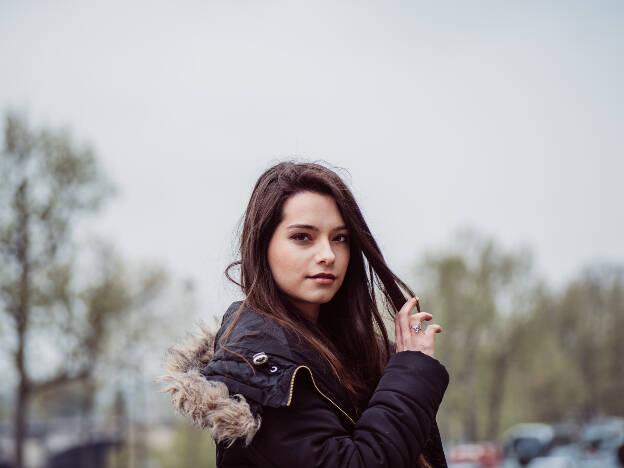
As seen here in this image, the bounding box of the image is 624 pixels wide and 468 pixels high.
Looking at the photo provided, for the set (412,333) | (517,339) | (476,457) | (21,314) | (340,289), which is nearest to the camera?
(412,333)

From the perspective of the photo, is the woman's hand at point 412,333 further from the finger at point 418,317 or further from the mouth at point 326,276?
the mouth at point 326,276

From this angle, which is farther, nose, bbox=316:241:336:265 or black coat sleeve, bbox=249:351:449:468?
nose, bbox=316:241:336:265

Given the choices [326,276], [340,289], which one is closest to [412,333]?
[326,276]

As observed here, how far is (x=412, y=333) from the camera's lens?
2205 millimetres

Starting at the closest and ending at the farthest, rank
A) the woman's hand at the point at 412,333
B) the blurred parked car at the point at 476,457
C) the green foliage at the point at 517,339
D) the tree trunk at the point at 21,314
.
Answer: the woman's hand at the point at 412,333 < the tree trunk at the point at 21,314 < the blurred parked car at the point at 476,457 < the green foliage at the point at 517,339

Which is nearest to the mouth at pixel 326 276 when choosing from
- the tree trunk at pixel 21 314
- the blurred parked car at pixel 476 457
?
the tree trunk at pixel 21 314

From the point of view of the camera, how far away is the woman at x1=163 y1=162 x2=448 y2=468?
190 centimetres

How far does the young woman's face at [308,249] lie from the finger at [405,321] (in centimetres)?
24

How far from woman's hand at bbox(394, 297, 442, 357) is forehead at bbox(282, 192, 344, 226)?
375 millimetres

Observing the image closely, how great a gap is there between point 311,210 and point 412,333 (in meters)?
0.52

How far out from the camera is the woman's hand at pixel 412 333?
2150 mm

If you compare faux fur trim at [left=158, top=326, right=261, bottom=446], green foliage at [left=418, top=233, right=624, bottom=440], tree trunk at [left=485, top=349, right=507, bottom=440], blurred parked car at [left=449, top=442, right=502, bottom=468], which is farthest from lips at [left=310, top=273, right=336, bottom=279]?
tree trunk at [left=485, top=349, right=507, bottom=440]

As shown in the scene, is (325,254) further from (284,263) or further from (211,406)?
(211,406)

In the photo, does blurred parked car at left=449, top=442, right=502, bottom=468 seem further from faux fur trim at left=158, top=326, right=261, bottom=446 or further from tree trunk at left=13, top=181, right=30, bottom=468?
faux fur trim at left=158, top=326, right=261, bottom=446
